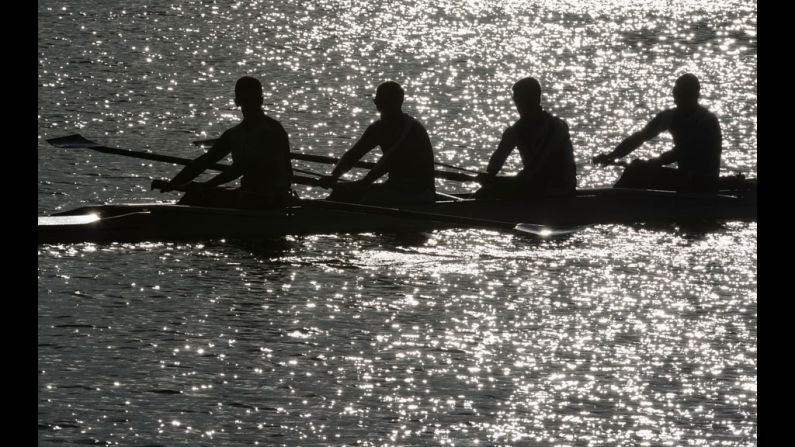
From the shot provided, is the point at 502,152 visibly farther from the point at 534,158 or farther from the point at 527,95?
the point at 527,95

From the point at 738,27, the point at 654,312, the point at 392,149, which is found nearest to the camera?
the point at 654,312

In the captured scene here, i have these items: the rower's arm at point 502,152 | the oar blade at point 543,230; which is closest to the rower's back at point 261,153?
the rower's arm at point 502,152

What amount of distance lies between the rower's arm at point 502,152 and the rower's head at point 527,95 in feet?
1.01

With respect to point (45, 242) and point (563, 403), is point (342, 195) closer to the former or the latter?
point (45, 242)

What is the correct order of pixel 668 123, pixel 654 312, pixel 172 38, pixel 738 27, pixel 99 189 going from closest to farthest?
pixel 654 312 < pixel 668 123 < pixel 99 189 < pixel 172 38 < pixel 738 27

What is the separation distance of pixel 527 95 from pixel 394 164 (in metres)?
1.52

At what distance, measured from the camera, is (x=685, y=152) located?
61.5 ft

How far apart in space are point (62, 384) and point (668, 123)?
9094mm

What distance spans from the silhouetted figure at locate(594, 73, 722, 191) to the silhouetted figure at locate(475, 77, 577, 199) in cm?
100

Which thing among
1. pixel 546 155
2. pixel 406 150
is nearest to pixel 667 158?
pixel 546 155
